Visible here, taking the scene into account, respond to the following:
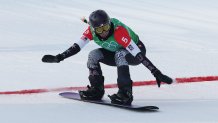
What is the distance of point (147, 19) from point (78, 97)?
12.0 metres

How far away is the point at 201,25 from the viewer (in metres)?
16.1

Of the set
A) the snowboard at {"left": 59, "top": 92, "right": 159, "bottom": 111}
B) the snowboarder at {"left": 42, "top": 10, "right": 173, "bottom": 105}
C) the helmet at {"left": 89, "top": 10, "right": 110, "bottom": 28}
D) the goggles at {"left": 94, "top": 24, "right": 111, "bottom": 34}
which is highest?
the helmet at {"left": 89, "top": 10, "right": 110, "bottom": 28}

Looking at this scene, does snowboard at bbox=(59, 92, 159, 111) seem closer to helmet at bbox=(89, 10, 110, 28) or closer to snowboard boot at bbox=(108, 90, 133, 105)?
snowboard boot at bbox=(108, 90, 133, 105)

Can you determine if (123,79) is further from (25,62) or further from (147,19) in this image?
(147,19)

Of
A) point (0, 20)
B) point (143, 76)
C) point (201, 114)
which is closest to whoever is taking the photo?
point (201, 114)

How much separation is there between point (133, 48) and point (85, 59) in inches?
171

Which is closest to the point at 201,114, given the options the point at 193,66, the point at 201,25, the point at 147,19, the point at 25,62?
the point at 193,66

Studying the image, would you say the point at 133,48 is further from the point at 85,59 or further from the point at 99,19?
the point at 85,59

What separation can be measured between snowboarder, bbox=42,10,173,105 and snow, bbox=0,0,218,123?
8.6 inches

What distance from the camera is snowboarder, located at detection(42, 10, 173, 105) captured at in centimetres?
530

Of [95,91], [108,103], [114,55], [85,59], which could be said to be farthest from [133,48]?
[85,59]

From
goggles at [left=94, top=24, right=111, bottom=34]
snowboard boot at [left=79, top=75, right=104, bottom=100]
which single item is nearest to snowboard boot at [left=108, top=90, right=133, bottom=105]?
snowboard boot at [left=79, top=75, right=104, bottom=100]

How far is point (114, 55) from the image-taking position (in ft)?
18.4

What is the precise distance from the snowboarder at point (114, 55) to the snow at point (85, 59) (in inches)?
8.6
